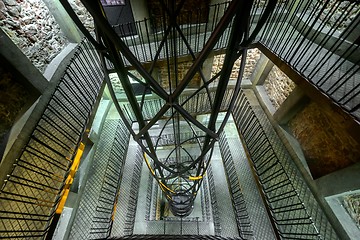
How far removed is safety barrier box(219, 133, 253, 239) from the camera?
11.6 feet

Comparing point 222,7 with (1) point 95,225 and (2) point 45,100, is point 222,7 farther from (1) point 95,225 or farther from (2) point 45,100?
(1) point 95,225

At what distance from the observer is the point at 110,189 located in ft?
13.3

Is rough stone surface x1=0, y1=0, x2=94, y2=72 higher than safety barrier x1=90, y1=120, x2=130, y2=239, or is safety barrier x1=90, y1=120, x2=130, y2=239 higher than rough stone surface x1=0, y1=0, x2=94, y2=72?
rough stone surface x1=0, y1=0, x2=94, y2=72

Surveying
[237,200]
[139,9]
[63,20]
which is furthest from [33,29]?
[237,200]

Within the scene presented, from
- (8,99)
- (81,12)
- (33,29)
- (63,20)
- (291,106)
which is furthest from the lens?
(81,12)

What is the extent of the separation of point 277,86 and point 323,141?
5.46ft

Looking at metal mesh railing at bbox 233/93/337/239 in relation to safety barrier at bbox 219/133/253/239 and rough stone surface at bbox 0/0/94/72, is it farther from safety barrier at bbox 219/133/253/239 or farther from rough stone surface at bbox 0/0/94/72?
rough stone surface at bbox 0/0/94/72

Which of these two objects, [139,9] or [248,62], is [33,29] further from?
[248,62]

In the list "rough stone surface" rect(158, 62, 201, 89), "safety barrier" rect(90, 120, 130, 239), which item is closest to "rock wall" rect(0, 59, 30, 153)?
"safety barrier" rect(90, 120, 130, 239)

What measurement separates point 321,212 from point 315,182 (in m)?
0.43

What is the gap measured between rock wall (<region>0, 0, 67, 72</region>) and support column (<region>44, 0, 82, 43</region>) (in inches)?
3.4

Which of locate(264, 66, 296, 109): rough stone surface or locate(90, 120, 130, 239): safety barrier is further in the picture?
locate(264, 66, 296, 109): rough stone surface

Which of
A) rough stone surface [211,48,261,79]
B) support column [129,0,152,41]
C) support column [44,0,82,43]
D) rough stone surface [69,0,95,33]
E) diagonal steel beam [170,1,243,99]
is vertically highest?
support column [129,0,152,41]

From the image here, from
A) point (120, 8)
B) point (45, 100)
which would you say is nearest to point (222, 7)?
point (120, 8)
